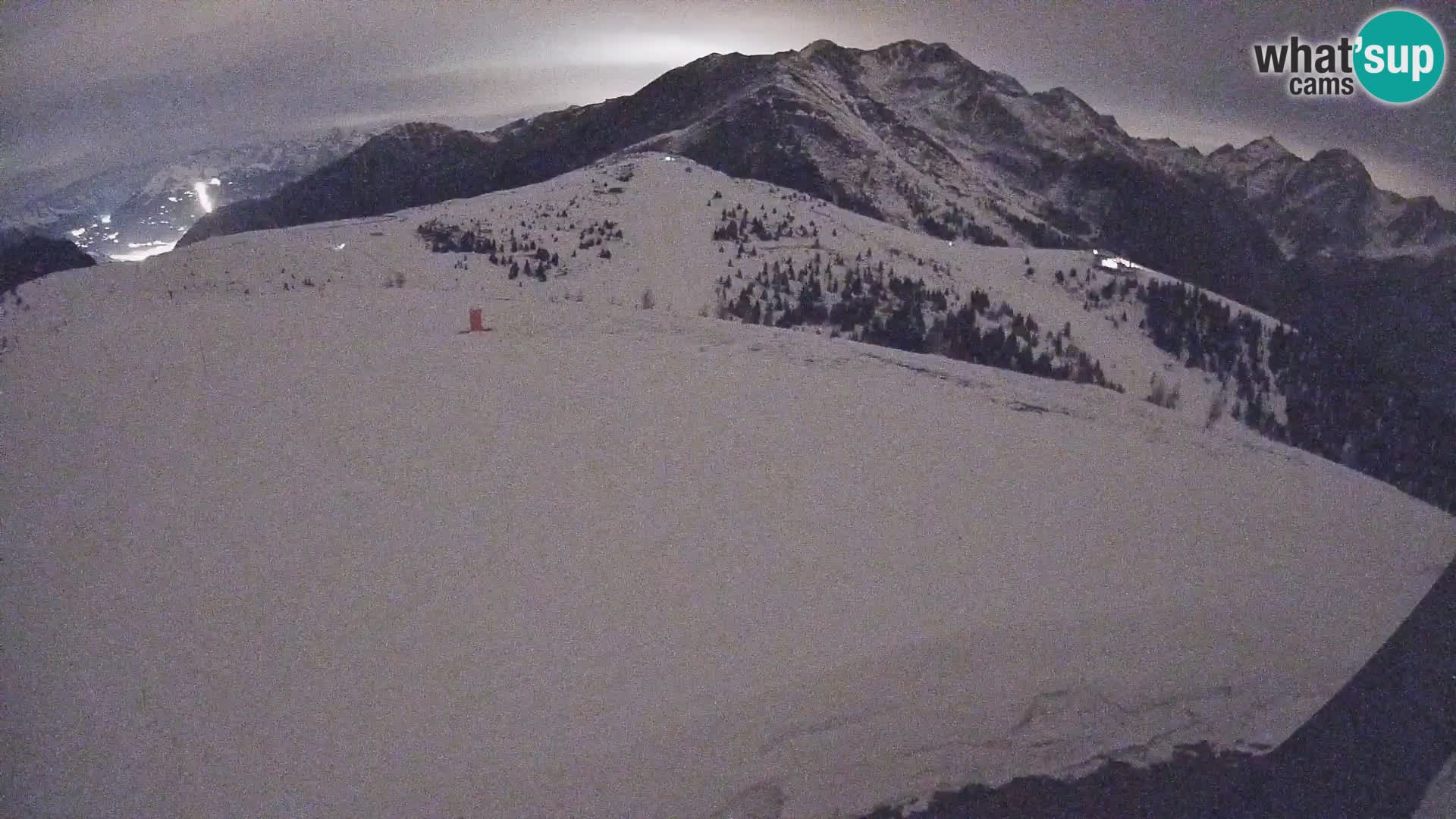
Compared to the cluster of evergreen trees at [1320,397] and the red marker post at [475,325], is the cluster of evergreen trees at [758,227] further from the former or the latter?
the red marker post at [475,325]

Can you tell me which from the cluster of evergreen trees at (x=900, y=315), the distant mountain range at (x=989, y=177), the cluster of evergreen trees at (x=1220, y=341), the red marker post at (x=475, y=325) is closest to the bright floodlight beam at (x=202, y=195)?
the distant mountain range at (x=989, y=177)

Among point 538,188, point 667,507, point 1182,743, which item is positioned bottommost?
point 1182,743

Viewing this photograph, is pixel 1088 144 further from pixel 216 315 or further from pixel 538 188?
pixel 216 315

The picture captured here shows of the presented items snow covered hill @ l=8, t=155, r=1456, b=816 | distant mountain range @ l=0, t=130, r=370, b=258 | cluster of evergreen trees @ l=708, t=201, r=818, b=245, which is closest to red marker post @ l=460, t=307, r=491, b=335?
snow covered hill @ l=8, t=155, r=1456, b=816

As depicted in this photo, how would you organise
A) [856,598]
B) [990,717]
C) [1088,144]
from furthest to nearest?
1. [1088,144]
2. [856,598]
3. [990,717]

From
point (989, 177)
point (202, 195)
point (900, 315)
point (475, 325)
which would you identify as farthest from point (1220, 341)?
point (989, 177)

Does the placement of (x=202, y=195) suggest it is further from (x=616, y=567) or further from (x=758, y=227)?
(x=758, y=227)

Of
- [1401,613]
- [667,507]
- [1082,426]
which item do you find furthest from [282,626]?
[1401,613]
